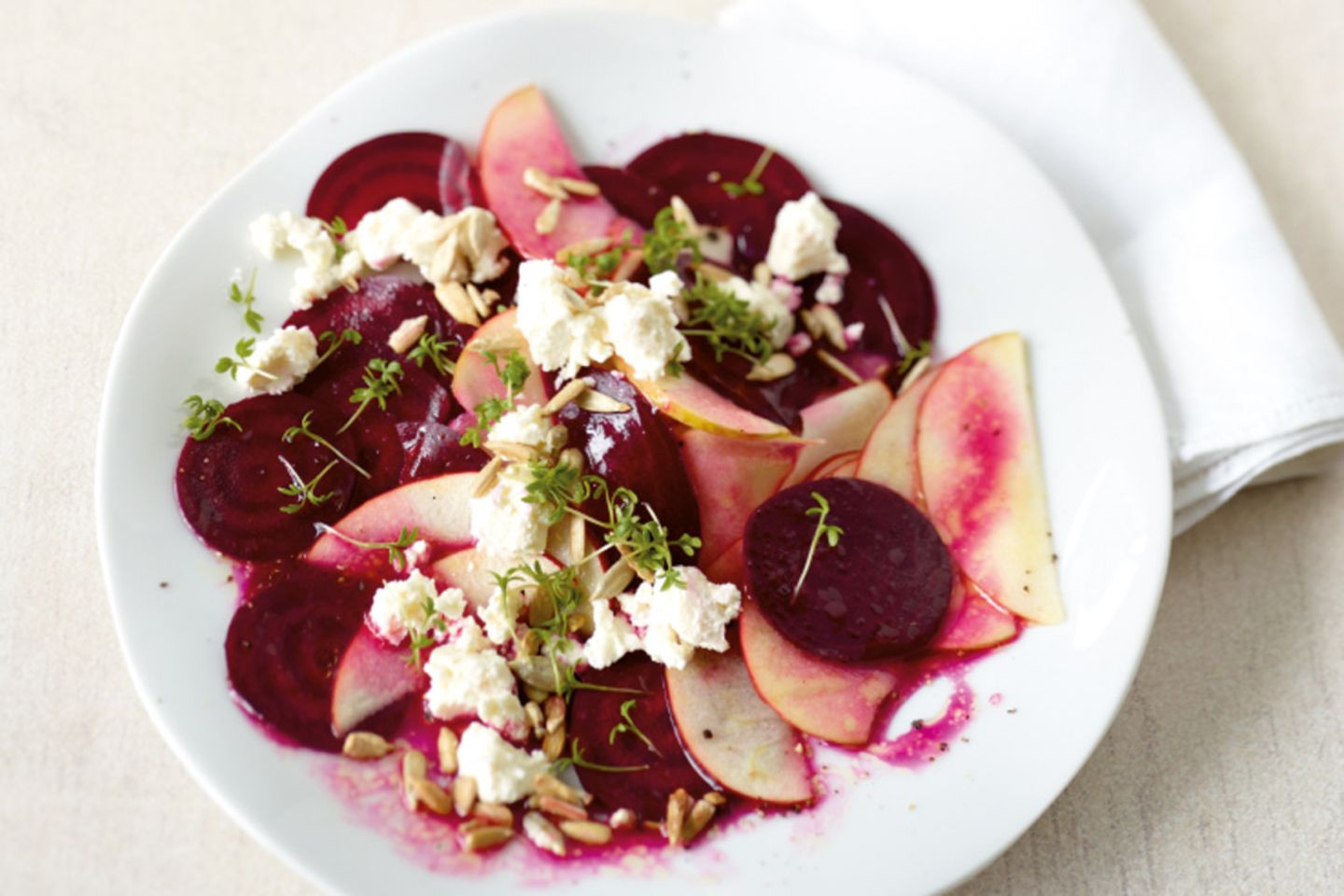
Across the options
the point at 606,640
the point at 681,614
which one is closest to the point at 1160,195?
the point at 681,614

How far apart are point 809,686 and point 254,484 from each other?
107cm

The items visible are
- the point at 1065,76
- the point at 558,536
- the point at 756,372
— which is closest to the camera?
the point at 558,536

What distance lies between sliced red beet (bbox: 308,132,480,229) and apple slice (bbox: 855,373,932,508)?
0.98m

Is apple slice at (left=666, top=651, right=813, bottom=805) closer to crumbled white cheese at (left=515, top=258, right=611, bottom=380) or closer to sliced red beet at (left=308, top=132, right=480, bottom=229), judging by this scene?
crumbled white cheese at (left=515, top=258, right=611, bottom=380)

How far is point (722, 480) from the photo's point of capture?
230cm

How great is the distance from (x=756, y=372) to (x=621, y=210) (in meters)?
0.48

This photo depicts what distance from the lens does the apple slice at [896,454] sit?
2.42 metres

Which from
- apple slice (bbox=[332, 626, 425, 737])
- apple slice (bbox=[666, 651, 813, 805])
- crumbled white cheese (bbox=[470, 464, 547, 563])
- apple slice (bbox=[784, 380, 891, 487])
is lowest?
apple slice (bbox=[666, 651, 813, 805])

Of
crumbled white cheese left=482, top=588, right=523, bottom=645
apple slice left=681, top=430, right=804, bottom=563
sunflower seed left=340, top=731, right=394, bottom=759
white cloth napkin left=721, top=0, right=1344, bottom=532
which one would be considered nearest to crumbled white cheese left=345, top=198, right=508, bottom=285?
apple slice left=681, top=430, right=804, bottom=563

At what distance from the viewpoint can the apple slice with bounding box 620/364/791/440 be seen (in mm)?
2213

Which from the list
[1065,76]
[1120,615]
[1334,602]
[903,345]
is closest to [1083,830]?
[1120,615]

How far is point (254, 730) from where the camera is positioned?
202 centimetres

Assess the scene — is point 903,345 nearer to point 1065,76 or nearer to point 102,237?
point 1065,76

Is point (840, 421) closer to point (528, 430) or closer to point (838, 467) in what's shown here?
point (838, 467)
